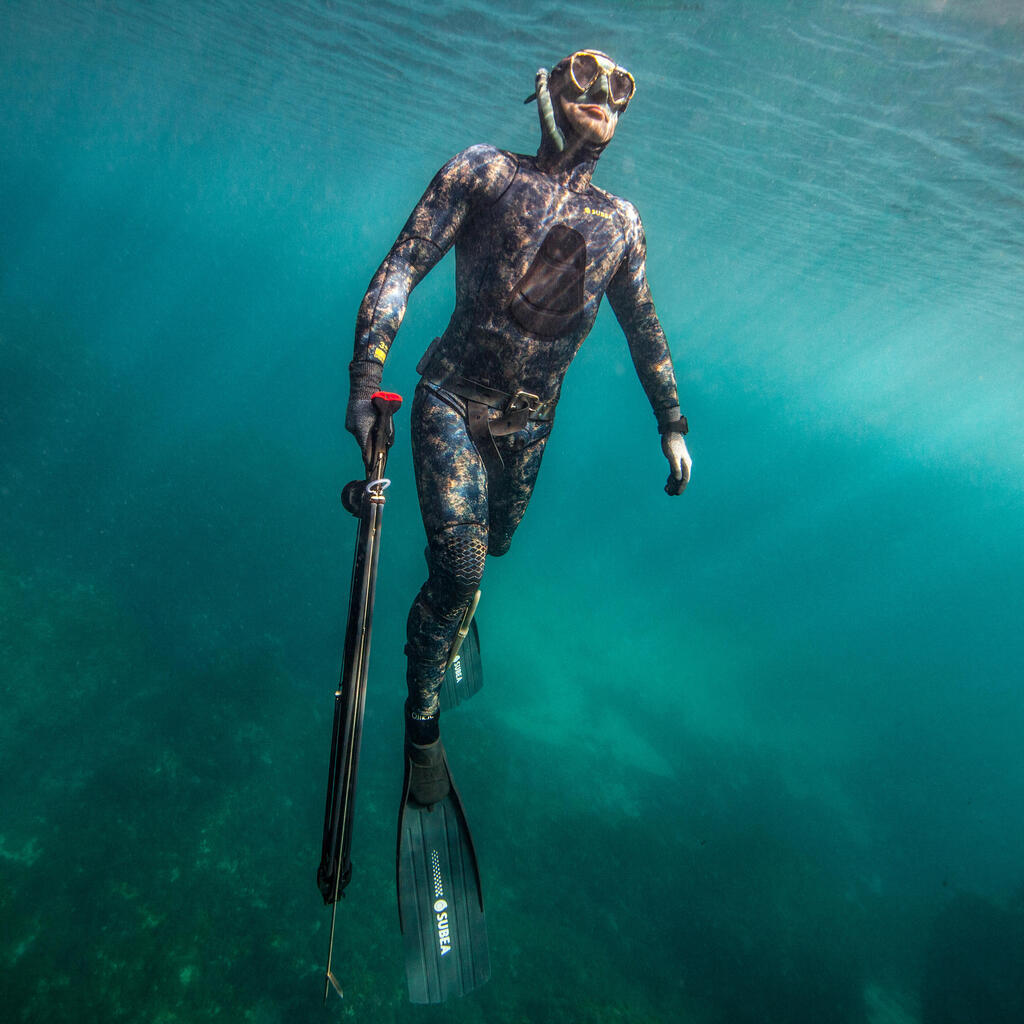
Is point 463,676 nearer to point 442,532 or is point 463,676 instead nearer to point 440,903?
point 440,903

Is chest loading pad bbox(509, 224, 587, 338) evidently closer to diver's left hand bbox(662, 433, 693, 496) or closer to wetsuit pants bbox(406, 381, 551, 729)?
wetsuit pants bbox(406, 381, 551, 729)

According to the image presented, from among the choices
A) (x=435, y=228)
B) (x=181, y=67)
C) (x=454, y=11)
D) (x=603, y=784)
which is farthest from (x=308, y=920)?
(x=181, y=67)

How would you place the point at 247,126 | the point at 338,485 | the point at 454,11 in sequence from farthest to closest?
1. the point at 247,126
2. the point at 338,485
3. the point at 454,11

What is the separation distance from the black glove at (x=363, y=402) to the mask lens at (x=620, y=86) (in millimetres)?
1824

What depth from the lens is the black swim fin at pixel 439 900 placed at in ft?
8.39

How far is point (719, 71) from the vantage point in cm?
1072

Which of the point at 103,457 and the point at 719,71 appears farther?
the point at 103,457

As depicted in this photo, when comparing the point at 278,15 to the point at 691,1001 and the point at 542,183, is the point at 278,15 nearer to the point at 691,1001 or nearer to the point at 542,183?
the point at 542,183

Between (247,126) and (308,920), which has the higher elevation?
(247,126)

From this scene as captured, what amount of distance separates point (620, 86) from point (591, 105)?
0.25 meters

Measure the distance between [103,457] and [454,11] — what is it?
17567 millimetres

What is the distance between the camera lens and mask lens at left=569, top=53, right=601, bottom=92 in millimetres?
2432

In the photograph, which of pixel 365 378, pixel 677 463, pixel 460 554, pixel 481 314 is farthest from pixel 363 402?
pixel 677 463

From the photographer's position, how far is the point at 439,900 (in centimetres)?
267
